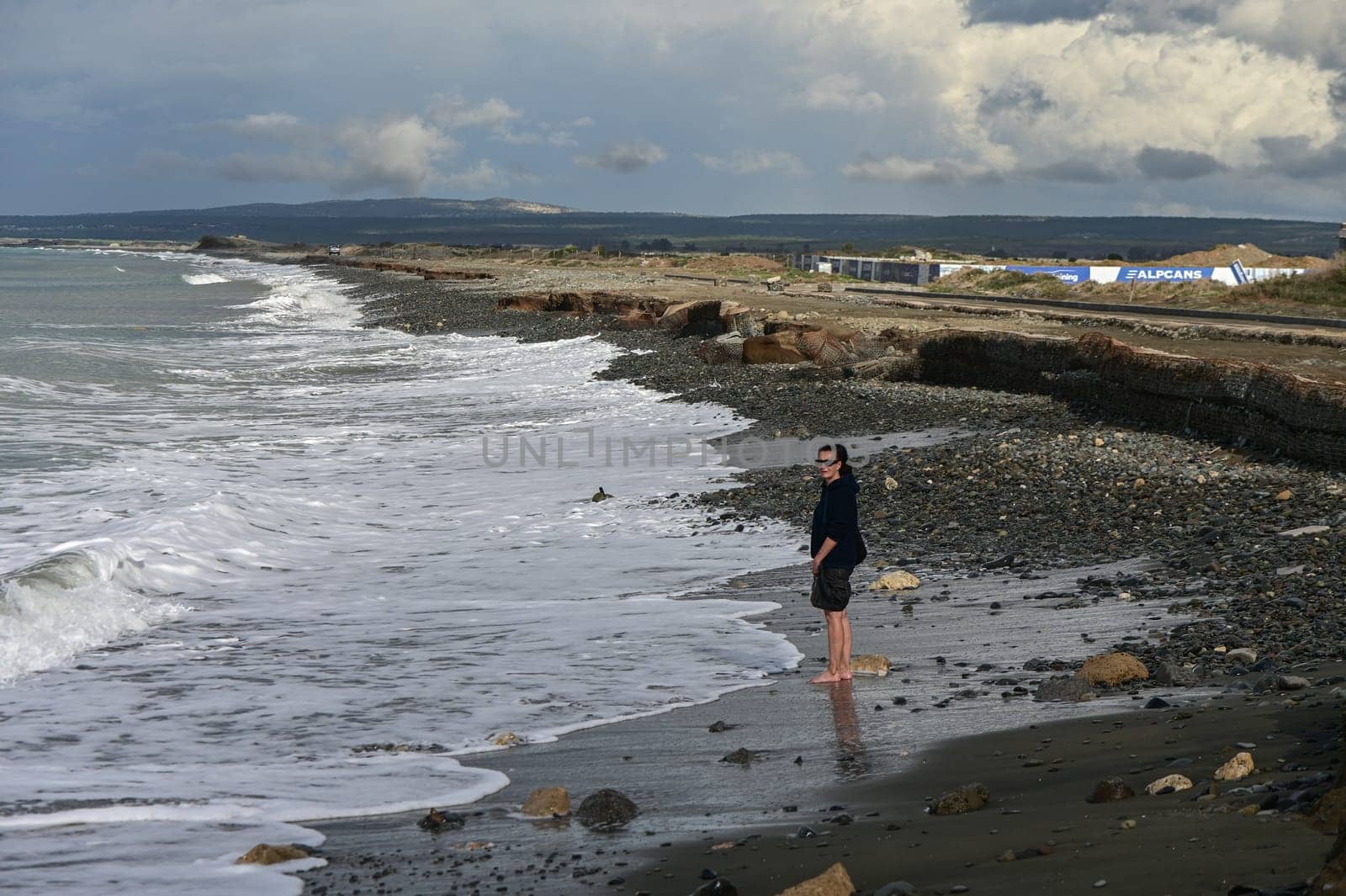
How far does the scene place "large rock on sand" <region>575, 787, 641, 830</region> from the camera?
577cm

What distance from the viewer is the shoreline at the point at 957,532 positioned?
18.9 feet

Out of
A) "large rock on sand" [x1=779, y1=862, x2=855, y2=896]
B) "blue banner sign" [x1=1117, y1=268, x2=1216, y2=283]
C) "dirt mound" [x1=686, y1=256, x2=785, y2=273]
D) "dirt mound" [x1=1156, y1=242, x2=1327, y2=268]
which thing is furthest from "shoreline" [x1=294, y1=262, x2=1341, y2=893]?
"dirt mound" [x1=686, y1=256, x2=785, y2=273]

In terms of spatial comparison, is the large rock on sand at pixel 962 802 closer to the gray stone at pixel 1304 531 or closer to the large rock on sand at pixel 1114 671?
the large rock on sand at pixel 1114 671

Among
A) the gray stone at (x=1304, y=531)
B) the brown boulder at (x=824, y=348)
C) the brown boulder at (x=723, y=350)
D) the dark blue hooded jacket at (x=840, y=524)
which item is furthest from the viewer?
the brown boulder at (x=723, y=350)

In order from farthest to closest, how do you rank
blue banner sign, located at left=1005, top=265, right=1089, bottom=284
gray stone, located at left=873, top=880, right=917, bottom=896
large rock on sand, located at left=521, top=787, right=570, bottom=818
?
blue banner sign, located at left=1005, top=265, right=1089, bottom=284, large rock on sand, located at left=521, top=787, right=570, bottom=818, gray stone, located at left=873, top=880, right=917, bottom=896

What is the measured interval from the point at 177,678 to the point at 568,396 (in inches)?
722

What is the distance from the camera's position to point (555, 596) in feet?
36.5

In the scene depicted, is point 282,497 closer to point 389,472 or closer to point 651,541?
point 389,472

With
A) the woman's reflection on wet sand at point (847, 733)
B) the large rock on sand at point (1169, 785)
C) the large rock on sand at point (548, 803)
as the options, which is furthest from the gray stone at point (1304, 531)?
the large rock on sand at point (548, 803)

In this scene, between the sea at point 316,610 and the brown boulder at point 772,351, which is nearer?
the sea at point 316,610

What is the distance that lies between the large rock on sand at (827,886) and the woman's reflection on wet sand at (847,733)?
65.0 inches

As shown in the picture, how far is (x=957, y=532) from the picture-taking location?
12.6 meters

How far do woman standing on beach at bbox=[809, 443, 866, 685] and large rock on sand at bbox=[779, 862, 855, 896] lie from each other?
3588mm

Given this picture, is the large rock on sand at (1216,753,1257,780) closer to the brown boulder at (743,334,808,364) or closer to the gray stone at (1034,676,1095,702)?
the gray stone at (1034,676,1095,702)
